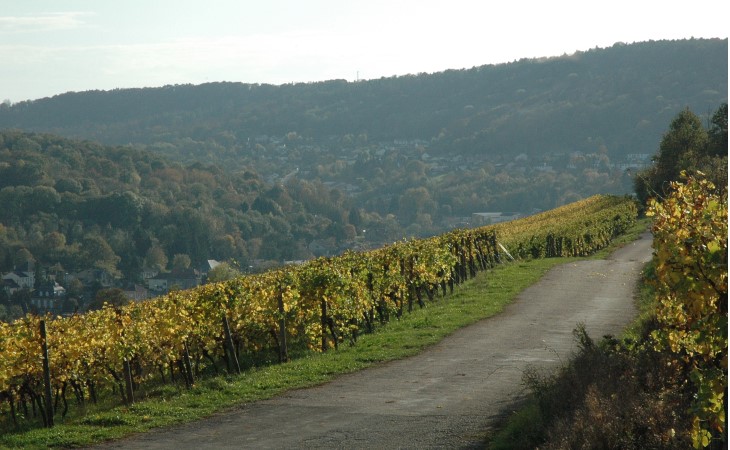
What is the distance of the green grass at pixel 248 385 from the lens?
1156 centimetres

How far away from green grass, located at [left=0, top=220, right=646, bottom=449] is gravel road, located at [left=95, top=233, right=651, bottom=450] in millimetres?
338

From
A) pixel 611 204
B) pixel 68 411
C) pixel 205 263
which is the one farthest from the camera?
pixel 205 263

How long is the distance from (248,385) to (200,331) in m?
2.11

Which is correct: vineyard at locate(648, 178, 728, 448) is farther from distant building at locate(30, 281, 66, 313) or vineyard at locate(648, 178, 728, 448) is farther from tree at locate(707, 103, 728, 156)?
tree at locate(707, 103, 728, 156)

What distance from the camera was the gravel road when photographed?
34.6ft

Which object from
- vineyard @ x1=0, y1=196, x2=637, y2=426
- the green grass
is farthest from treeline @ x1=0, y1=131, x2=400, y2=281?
the green grass

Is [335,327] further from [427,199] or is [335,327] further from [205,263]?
[427,199]

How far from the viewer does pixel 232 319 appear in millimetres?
15883

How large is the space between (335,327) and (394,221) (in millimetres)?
99967

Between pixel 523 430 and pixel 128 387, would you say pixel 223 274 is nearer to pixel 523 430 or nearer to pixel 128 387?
pixel 128 387

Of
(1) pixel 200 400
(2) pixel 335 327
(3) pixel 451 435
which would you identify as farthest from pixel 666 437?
(2) pixel 335 327

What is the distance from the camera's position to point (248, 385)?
1367 cm

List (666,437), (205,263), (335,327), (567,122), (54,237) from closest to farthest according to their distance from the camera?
(666,437) → (335,327) → (54,237) → (205,263) → (567,122)

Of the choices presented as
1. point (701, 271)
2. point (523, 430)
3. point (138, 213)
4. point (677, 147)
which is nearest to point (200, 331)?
point (523, 430)
